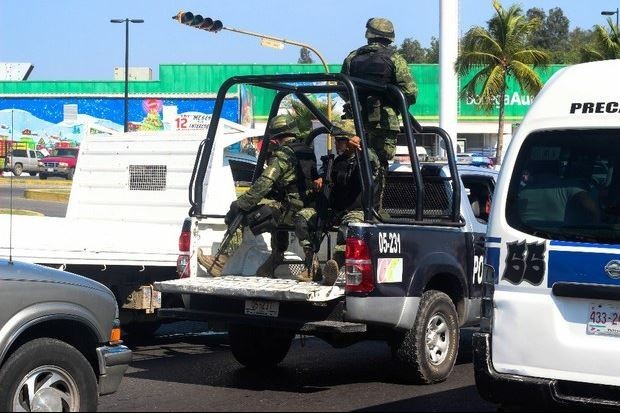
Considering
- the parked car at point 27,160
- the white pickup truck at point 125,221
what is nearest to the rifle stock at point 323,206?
the white pickup truck at point 125,221

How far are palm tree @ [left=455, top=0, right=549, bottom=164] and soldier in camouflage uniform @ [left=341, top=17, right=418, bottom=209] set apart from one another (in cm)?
3272

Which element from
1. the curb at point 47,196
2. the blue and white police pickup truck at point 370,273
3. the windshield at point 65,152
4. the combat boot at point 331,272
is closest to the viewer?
the blue and white police pickup truck at point 370,273

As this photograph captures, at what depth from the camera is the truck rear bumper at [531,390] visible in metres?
6.21

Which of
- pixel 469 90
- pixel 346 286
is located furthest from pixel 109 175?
pixel 469 90

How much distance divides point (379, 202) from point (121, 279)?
263 cm

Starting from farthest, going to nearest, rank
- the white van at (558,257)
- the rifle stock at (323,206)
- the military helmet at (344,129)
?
the rifle stock at (323,206), the military helmet at (344,129), the white van at (558,257)

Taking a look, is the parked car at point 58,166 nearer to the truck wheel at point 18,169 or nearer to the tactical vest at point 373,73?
the truck wheel at point 18,169

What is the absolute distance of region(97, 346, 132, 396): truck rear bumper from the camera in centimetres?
671

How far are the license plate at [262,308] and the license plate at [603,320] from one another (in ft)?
9.79

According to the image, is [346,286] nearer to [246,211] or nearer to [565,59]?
[246,211]

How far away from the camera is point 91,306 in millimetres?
6691

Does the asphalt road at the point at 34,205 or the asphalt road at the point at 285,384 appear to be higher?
the asphalt road at the point at 34,205

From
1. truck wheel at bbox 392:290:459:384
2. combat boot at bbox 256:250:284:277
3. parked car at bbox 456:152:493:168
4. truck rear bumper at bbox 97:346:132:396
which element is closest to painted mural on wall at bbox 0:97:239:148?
parked car at bbox 456:152:493:168

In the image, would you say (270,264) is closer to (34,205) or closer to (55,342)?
(55,342)
